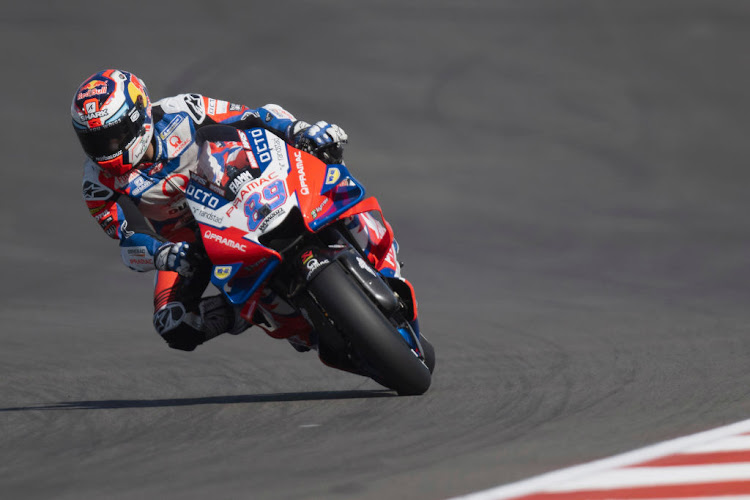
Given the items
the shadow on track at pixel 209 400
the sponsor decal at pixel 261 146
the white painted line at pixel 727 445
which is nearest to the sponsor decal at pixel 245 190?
the sponsor decal at pixel 261 146

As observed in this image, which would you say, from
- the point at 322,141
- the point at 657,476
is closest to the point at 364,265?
the point at 322,141

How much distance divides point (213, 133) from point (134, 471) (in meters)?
2.31

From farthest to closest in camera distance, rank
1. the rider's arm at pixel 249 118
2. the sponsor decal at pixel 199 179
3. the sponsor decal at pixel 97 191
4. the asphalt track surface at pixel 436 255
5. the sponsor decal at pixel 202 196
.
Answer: the rider's arm at pixel 249 118 → the sponsor decal at pixel 97 191 → the sponsor decal at pixel 199 179 → the sponsor decal at pixel 202 196 → the asphalt track surface at pixel 436 255

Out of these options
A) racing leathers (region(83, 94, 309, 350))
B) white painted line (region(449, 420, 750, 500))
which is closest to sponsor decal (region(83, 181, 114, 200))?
racing leathers (region(83, 94, 309, 350))

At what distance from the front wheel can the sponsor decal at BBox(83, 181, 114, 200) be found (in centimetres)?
132

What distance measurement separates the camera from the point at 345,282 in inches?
243

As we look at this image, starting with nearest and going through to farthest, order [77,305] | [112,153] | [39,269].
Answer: [112,153] → [77,305] → [39,269]

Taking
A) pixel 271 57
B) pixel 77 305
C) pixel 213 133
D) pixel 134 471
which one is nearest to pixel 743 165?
pixel 271 57

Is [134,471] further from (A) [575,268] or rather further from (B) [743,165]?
(B) [743,165]

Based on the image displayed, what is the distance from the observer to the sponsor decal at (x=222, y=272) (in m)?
6.42

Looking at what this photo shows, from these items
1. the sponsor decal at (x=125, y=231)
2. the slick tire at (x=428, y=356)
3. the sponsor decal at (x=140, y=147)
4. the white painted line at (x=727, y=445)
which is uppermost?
the sponsor decal at (x=140, y=147)

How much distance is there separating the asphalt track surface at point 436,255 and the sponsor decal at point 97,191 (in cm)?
116

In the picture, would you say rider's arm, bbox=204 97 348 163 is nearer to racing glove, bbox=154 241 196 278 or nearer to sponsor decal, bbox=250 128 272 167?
sponsor decal, bbox=250 128 272 167

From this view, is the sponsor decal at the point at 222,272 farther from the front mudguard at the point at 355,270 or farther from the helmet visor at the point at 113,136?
the helmet visor at the point at 113,136
